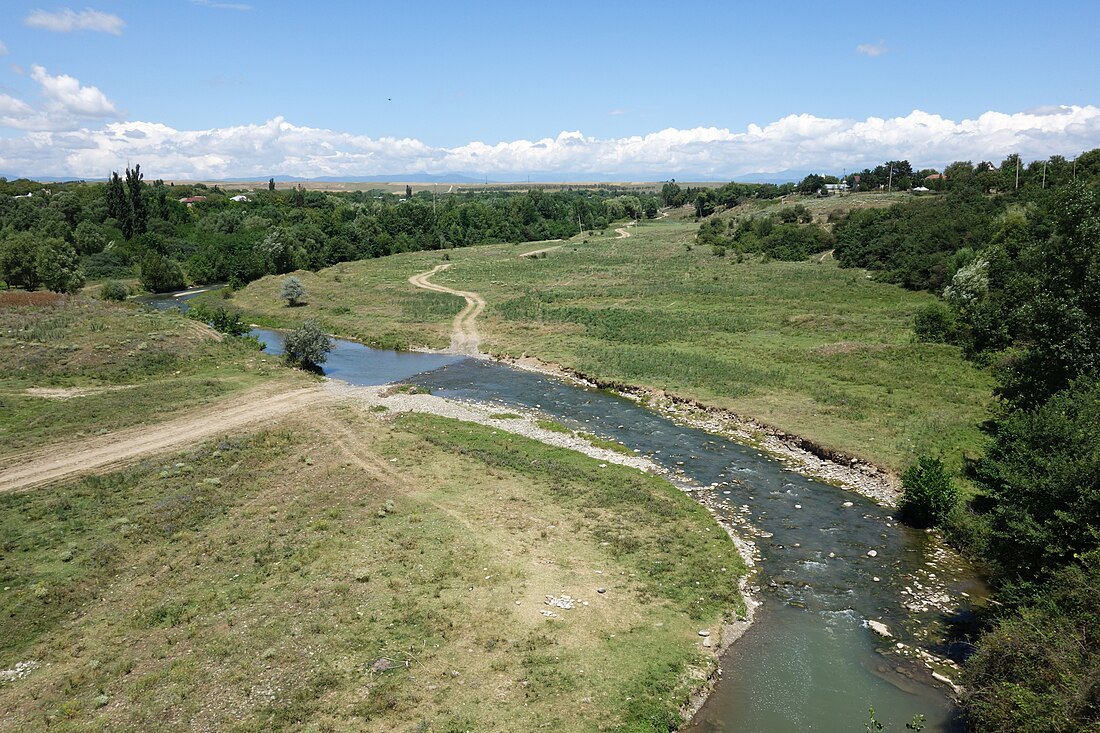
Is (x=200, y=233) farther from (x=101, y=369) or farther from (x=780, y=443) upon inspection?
(x=780, y=443)

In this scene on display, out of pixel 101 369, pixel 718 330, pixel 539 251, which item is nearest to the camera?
Answer: pixel 101 369

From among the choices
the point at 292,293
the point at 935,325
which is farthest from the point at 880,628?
the point at 292,293

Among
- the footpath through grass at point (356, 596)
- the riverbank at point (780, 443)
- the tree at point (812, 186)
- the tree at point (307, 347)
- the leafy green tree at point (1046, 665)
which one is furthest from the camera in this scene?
the tree at point (812, 186)

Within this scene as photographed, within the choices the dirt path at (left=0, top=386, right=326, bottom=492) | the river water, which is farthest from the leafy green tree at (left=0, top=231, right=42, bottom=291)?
the river water

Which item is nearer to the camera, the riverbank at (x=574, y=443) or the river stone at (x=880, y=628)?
the riverbank at (x=574, y=443)

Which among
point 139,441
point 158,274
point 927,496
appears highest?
point 158,274

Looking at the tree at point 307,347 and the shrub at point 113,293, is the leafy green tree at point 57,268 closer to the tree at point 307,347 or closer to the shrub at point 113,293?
the shrub at point 113,293

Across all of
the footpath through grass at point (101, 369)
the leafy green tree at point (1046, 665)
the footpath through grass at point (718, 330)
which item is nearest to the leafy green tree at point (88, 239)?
the footpath through grass at point (718, 330)
